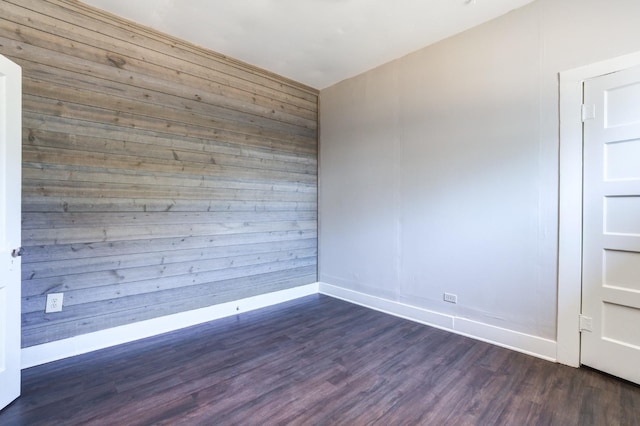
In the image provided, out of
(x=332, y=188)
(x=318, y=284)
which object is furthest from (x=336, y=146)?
(x=318, y=284)

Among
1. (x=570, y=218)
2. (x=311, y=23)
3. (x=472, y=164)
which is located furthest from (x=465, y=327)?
(x=311, y=23)

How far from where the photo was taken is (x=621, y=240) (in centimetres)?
201

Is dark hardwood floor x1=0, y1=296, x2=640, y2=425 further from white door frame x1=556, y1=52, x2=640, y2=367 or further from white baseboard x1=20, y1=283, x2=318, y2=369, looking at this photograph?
white door frame x1=556, y1=52, x2=640, y2=367

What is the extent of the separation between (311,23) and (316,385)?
2.99 metres

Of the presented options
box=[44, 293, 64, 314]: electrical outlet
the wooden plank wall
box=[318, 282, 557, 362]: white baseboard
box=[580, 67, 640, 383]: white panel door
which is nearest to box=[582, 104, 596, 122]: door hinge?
box=[580, 67, 640, 383]: white panel door

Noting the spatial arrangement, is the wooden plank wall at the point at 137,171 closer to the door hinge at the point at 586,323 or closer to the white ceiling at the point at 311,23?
the white ceiling at the point at 311,23

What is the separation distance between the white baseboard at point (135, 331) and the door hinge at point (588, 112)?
338 cm

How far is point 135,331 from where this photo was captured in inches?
106

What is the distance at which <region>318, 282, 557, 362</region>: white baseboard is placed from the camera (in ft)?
7.74

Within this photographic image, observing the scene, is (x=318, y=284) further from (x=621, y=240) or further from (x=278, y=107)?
(x=621, y=240)

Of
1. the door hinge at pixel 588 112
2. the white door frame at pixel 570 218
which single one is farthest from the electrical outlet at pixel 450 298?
the door hinge at pixel 588 112

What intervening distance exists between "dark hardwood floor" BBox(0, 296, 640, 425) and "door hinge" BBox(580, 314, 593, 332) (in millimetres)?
306

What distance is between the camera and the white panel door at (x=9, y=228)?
69.7 inches

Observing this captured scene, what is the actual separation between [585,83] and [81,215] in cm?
402
